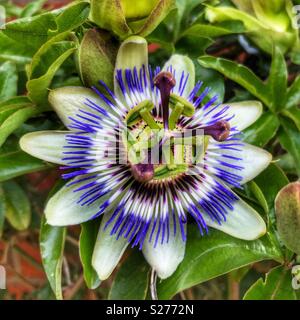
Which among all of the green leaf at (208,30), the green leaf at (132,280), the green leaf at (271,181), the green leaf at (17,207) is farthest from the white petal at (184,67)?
the green leaf at (17,207)

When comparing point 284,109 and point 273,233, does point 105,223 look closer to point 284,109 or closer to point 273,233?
point 273,233

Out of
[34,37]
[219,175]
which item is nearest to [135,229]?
[219,175]

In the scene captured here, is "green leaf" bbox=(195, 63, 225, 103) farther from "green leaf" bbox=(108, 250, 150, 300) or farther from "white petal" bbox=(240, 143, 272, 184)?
"green leaf" bbox=(108, 250, 150, 300)

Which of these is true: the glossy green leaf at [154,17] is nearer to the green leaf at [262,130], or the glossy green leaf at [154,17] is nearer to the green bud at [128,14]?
the green bud at [128,14]

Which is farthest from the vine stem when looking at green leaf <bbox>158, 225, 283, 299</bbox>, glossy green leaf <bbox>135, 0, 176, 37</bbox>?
glossy green leaf <bbox>135, 0, 176, 37</bbox>

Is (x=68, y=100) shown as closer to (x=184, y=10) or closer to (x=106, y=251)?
(x=106, y=251)
